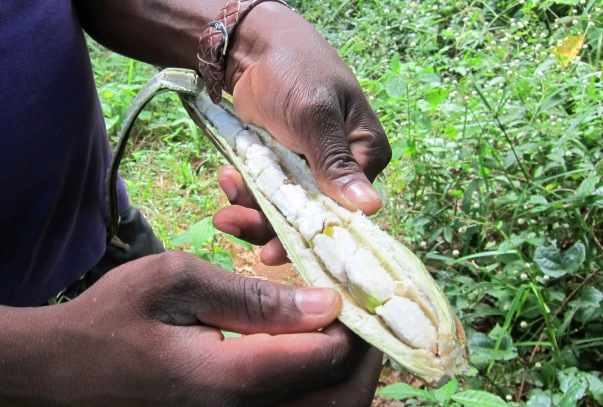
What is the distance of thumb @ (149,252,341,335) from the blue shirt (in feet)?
1.83

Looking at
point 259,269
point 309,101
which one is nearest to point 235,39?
point 309,101

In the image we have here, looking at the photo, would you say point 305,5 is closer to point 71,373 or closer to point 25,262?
point 25,262

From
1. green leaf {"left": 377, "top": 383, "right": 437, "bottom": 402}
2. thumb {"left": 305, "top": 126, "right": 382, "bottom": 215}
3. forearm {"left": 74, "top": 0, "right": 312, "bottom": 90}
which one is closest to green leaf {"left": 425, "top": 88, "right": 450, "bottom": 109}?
forearm {"left": 74, "top": 0, "right": 312, "bottom": 90}

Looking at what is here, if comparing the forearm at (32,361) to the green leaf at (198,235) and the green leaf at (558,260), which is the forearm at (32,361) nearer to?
the green leaf at (198,235)

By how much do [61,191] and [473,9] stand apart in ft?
7.96

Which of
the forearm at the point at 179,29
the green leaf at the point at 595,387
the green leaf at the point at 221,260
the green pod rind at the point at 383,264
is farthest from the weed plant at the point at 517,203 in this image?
the forearm at the point at 179,29

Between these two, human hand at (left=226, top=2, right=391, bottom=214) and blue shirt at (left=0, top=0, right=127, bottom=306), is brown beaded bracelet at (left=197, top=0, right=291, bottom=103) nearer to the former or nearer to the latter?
human hand at (left=226, top=2, right=391, bottom=214)

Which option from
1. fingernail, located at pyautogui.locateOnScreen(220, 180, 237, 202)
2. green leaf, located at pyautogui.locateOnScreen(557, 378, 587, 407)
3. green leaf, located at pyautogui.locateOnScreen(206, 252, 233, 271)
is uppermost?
fingernail, located at pyautogui.locateOnScreen(220, 180, 237, 202)

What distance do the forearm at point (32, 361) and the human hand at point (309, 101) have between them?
0.53 meters

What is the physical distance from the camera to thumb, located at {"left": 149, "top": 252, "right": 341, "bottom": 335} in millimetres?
A: 817

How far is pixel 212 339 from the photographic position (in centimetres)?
81

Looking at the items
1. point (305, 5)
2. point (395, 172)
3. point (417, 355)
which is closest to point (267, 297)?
point (417, 355)

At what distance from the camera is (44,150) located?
1248 millimetres

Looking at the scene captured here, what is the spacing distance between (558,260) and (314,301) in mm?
937
